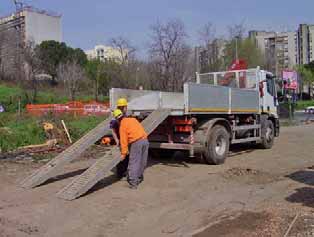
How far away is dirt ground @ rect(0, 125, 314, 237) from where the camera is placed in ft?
22.6

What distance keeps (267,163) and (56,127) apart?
884cm

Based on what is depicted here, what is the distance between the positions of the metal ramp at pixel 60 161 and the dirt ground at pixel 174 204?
9.5 inches

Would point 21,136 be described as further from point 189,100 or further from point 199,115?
point 189,100

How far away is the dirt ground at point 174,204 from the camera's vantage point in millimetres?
6887

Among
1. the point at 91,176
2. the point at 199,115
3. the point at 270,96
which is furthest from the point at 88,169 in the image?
the point at 270,96

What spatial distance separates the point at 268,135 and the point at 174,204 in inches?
347

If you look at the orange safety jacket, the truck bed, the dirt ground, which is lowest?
the dirt ground

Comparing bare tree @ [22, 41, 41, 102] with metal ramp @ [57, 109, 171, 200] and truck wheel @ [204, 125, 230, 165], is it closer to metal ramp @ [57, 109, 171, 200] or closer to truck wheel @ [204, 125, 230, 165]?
truck wheel @ [204, 125, 230, 165]

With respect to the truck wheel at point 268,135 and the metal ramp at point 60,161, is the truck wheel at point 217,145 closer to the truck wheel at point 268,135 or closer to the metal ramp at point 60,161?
the metal ramp at point 60,161

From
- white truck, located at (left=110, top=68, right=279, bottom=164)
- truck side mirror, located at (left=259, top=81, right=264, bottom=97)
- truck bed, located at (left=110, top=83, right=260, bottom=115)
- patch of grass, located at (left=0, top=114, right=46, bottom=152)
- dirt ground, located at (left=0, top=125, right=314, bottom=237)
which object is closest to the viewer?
dirt ground, located at (left=0, top=125, right=314, bottom=237)

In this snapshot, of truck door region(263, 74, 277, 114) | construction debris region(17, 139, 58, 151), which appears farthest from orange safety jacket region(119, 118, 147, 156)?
truck door region(263, 74, 277, 114)

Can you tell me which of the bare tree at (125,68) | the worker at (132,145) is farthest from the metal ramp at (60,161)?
the bare tree at (125,68)

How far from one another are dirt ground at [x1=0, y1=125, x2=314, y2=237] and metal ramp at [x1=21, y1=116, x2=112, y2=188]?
0.79ft

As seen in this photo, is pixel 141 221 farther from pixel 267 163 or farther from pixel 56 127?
pixel 56 127
